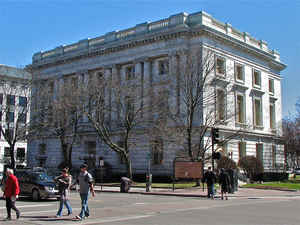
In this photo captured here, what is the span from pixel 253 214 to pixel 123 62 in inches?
1523

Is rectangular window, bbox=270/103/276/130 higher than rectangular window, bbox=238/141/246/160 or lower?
higher

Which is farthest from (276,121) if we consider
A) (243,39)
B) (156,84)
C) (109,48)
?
(109,48)

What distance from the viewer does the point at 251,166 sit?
45.2m

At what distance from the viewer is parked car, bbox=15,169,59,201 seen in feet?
73.7

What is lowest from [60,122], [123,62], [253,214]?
[253,214]

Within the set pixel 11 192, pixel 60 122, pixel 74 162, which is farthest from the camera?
pixel 74 162

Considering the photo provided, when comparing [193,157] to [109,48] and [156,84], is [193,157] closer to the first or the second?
[156,84]

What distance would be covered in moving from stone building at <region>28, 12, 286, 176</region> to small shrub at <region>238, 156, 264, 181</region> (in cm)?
305

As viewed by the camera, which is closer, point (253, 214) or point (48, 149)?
point (253, 214)

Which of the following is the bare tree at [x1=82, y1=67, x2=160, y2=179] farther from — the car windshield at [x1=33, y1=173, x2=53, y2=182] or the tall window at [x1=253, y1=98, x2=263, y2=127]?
the tall window at [x1=253, y1=98, x2=263, y2=127]

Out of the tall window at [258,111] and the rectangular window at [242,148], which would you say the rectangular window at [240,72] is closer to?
the tall window at [258,111]

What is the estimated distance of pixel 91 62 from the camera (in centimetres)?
5647

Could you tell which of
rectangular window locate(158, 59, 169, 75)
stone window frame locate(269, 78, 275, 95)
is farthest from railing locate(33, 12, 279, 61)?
stone window frame locate(269, 78, 275, 95)

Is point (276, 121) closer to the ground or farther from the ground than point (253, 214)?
farther from the ground
